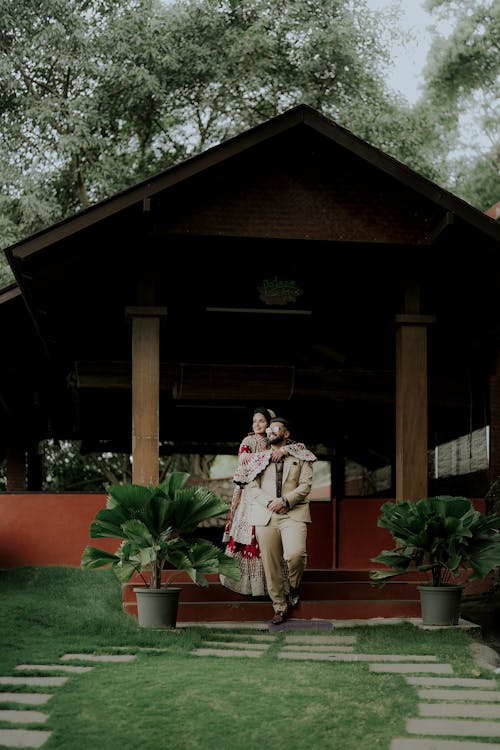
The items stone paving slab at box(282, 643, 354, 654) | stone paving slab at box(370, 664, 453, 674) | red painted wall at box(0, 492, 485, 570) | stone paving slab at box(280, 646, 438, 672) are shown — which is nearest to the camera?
stone paving slab at box(370, 664, 453, 674)

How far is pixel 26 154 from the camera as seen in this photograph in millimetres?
22953

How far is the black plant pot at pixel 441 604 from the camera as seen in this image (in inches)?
333

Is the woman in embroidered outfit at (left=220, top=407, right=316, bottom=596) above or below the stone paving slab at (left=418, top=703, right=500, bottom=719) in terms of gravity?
above

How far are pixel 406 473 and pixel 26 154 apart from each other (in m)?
16.0

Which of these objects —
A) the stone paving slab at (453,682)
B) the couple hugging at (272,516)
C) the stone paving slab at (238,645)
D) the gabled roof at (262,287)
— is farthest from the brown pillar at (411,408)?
the stone paving slab at (453,682)

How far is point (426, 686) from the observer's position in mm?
6297

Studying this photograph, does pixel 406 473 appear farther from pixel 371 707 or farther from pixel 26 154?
pixel 26 154

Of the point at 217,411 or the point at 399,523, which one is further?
the point at 217,411

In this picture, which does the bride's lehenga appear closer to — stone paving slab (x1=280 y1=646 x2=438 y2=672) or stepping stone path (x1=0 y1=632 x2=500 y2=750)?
stepping stone path (x1=0 y1=632 x2=500 y2=750)

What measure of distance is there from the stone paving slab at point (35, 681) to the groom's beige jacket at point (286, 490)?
2756mm

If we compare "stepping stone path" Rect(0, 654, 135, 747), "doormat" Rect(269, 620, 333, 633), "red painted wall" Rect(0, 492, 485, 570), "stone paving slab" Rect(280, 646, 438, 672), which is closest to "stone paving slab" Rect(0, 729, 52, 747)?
"stepping stone path" Rect(0, 654, 135, 747)

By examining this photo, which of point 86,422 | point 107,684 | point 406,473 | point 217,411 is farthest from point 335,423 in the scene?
point 107,684

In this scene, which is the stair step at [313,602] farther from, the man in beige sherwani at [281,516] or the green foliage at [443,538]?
the green foliage at [443,538]

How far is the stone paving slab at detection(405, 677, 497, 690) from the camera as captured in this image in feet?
20.9
